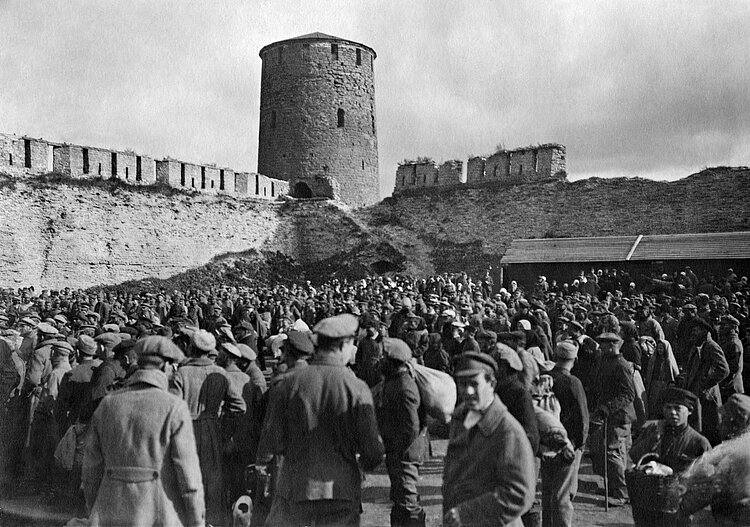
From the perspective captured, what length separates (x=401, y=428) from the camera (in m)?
5.08

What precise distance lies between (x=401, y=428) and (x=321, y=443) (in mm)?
1412

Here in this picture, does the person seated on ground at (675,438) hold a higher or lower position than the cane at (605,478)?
higher

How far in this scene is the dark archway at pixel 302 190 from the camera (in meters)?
31.8

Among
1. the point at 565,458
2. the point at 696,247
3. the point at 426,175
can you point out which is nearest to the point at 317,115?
the point at 426,175

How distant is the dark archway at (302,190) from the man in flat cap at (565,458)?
87.4ft

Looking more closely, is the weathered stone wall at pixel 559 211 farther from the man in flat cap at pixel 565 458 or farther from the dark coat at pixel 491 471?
the dark coat at pixel 491 471

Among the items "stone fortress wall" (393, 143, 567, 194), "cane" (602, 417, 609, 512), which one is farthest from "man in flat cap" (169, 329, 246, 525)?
"stone fortress wall" (393, 143, 567, 194)

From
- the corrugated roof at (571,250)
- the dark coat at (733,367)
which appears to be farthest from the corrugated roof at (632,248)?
the dark coat at (733,367)

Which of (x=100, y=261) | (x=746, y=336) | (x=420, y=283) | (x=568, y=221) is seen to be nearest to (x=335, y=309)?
(x=746, y=336)

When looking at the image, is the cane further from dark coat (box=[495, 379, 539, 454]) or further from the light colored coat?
the light colored coat

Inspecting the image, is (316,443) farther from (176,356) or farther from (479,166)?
(479,166)

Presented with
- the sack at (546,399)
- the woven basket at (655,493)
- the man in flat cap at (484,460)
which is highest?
the man in flat cap at (484,460)

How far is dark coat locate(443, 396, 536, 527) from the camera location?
312 centimetres

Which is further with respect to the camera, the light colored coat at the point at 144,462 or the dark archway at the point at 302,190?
the dark archway at the point at 302,190
